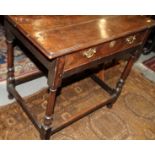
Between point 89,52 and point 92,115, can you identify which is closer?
point 89,52

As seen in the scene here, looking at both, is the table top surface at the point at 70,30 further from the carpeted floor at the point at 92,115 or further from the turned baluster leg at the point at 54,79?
the carpeted floor at the point at 92,115

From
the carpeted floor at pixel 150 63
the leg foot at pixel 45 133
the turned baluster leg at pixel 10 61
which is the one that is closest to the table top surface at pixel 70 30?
the turned baluster leg at pixel 10 61

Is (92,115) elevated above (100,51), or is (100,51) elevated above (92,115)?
A: (100,51)

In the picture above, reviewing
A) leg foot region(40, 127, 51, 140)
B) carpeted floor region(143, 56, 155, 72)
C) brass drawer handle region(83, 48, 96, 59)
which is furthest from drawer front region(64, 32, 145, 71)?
carpeted floor region(143, 56, 155, 72)

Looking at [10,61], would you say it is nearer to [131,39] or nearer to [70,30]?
[70,30]

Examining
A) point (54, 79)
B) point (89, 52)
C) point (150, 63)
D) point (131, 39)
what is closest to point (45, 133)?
point (54, 79)

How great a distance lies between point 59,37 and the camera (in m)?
1.17

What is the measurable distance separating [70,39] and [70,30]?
10cm

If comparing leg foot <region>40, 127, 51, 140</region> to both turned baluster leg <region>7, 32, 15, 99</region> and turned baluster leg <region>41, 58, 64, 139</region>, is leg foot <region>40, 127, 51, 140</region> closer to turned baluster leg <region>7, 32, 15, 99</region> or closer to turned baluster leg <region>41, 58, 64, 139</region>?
turned baluster leg <region>41, 58, 64, 139</region>

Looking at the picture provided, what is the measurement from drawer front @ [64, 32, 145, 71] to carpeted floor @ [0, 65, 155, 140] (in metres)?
0.70

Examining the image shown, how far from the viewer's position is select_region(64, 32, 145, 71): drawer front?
1.21 m

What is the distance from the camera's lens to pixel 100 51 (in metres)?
1.33

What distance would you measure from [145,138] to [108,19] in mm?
1042

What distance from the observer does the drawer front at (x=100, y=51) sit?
1207 mm
